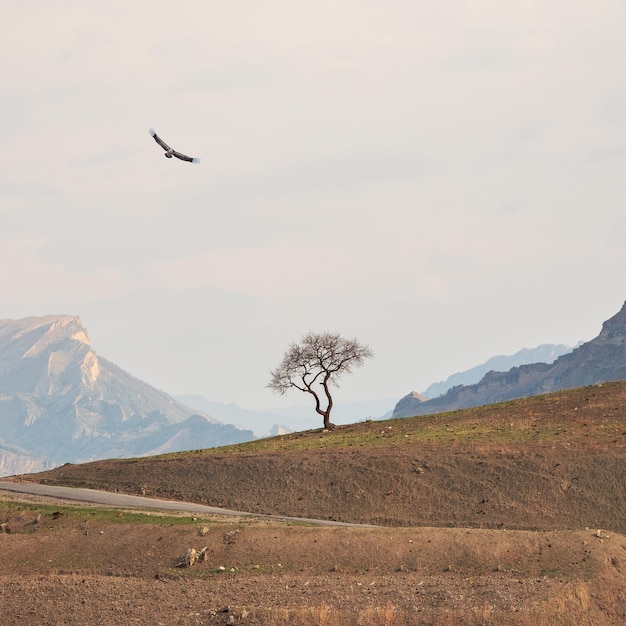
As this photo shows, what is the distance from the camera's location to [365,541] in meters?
44.2

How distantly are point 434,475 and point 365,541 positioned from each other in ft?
54.9

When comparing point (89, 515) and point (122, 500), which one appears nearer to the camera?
point (89, 515)

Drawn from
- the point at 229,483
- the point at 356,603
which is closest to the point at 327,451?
the point at 229,483

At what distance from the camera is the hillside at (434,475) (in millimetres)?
54750

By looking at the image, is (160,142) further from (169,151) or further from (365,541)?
(365,541)

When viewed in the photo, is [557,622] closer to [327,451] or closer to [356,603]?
[356,603]

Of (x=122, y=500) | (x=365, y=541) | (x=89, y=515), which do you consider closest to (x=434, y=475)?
(x=365, y=541)

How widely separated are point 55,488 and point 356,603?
123 ft

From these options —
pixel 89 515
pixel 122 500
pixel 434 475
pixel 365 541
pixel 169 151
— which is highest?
pixel 169 151

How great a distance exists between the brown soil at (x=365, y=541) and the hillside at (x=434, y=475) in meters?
0.15

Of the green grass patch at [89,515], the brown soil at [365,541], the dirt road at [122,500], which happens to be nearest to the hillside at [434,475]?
the brown soil at [365,541]

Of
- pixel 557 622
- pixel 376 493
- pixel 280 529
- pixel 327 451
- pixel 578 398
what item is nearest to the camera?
pixel 557 622

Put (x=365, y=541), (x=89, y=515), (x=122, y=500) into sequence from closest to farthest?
(x=365, y=541), (x=89, y=515), (x=122, y=500)

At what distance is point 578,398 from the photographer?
8125 centimetres
